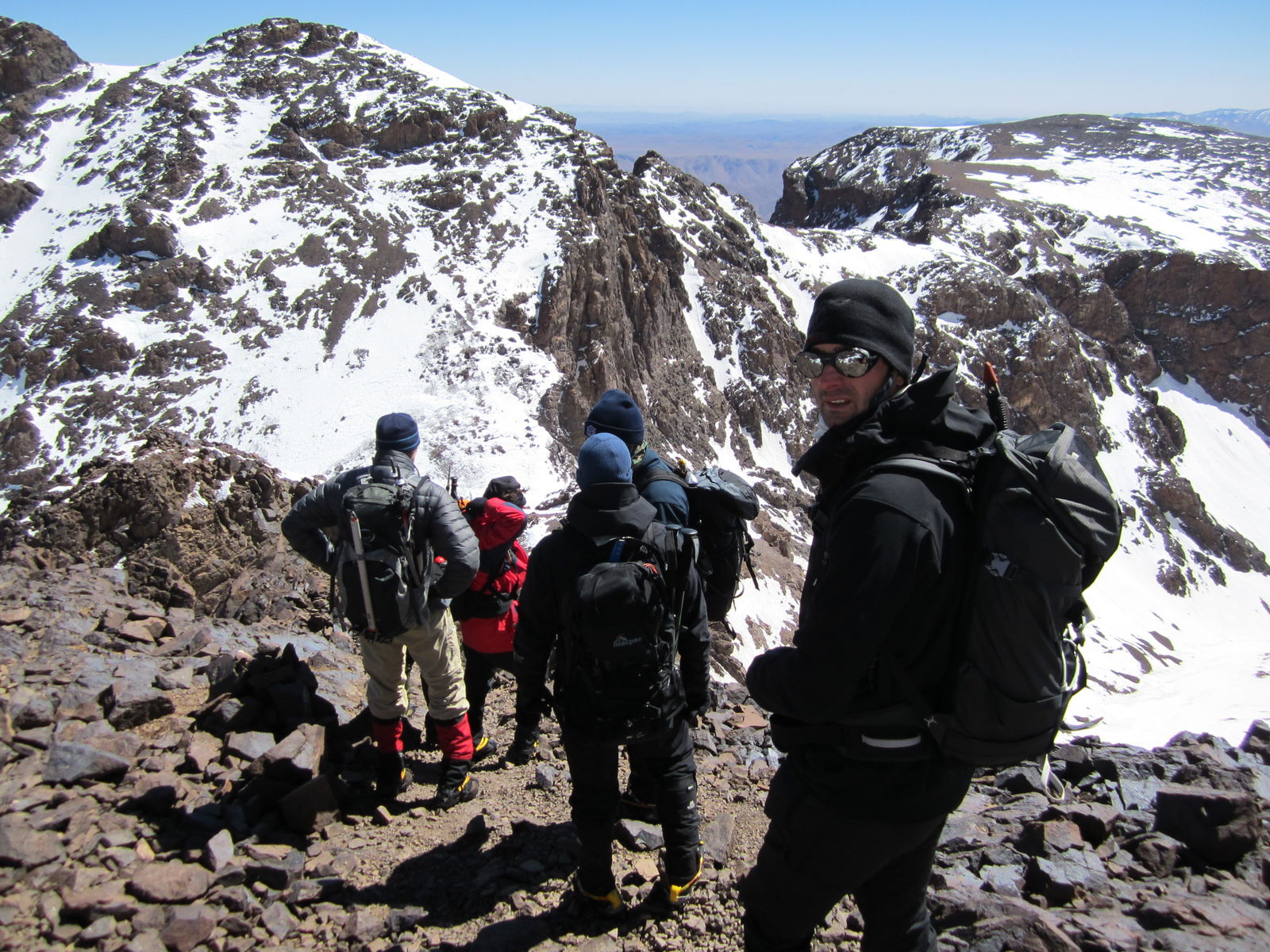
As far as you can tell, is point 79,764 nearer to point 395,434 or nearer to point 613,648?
point 395,434

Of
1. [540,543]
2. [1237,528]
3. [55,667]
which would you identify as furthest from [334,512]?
[1237,528]

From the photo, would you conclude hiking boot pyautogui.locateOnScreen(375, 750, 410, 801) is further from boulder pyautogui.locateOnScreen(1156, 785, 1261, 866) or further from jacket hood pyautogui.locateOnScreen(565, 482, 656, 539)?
boulder pyautogui.locateOnScreen(1156, 785, 1261, 866)

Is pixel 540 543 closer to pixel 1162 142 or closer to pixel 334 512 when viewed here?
pixel 334 512

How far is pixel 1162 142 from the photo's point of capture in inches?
3809

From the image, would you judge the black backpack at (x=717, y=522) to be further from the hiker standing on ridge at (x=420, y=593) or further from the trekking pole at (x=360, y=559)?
the trekking pole at (x=360, y=559)

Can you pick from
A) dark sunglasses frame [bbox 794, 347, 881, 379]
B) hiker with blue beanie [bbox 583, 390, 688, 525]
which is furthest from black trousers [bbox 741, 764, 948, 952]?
hiker with blue beanie [bbox 583, 390, 688, 525]

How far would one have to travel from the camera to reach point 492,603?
18.7 ft

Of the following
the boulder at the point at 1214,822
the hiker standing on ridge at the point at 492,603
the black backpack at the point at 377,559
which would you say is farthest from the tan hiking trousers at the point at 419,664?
the boulder at the point at 1214,822

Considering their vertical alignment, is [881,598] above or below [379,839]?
above

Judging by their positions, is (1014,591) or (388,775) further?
(388,775)

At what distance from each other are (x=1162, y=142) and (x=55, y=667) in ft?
415

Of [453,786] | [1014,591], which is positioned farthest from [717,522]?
[453,786]

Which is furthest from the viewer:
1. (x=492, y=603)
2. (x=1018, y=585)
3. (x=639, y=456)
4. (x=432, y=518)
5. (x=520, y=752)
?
(x=492, y=603)

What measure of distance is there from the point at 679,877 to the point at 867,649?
2.25m
